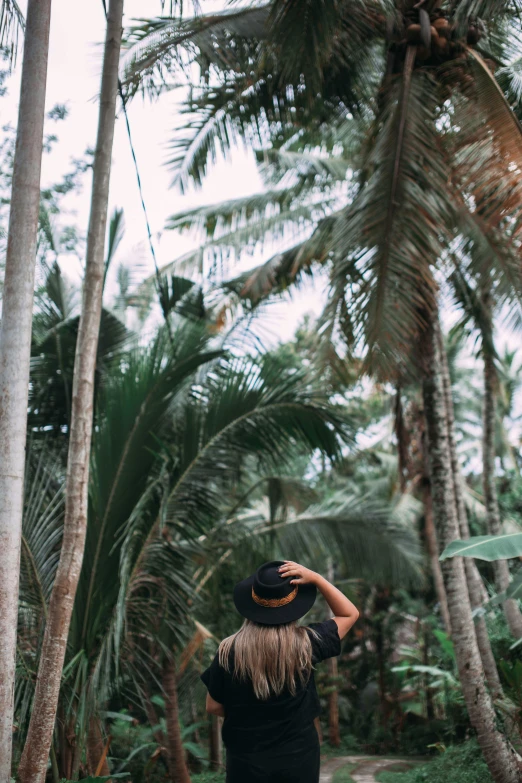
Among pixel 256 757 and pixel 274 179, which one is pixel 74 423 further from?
pixel 274 179

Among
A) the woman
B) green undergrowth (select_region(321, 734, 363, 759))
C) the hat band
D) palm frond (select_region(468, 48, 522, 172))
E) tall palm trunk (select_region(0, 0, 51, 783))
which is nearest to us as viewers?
the woman

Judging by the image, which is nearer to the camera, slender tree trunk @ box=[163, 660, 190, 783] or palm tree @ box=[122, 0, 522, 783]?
palm tree @ box=[122, 0, 522, 783]

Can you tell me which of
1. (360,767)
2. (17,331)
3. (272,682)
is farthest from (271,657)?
(360,767)

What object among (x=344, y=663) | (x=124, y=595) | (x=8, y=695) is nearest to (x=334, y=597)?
(x=8, y=695)

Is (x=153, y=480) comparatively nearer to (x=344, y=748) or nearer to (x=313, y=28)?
(x=313, y=28)

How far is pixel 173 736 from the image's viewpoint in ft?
25.4

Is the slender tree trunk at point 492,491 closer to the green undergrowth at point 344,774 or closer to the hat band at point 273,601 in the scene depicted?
the green undergrowth at point 344,774

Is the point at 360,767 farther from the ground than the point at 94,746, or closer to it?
closer to it

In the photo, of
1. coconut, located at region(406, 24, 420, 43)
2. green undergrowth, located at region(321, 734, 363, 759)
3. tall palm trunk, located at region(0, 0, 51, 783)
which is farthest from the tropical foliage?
green undergrowth, located at region(321, 734, 363, 759)

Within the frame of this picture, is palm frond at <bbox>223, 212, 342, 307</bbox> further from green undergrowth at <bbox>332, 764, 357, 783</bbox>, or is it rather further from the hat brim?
the hat brim

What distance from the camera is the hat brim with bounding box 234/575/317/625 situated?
2404mm

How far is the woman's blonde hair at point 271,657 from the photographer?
7.68ft

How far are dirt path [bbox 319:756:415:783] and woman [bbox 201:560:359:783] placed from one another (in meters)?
7.78

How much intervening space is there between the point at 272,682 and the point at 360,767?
974 cm
